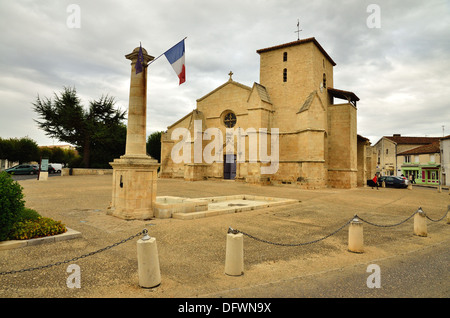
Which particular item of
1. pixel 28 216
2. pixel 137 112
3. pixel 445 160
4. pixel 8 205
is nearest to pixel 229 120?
pixel 137 112

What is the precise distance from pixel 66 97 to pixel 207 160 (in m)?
22.7

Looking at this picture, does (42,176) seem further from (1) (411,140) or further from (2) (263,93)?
(1) (411,140)

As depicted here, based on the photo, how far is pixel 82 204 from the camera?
11000 mm

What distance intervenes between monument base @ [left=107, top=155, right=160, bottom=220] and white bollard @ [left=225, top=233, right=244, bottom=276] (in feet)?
16.3

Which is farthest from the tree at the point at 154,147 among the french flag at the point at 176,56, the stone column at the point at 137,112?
the french flag at the point at 176,56

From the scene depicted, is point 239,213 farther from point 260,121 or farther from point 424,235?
point 260,121

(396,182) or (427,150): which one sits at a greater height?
(427,150)

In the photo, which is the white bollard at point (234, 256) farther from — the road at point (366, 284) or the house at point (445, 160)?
the house at point (445, 160)

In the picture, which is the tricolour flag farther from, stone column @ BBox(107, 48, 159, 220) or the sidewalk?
the sidewalk

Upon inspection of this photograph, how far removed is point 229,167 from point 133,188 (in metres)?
18.2

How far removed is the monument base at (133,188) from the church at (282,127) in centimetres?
1467

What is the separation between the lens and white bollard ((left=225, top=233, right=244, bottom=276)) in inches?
166

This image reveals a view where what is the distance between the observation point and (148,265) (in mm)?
3764
